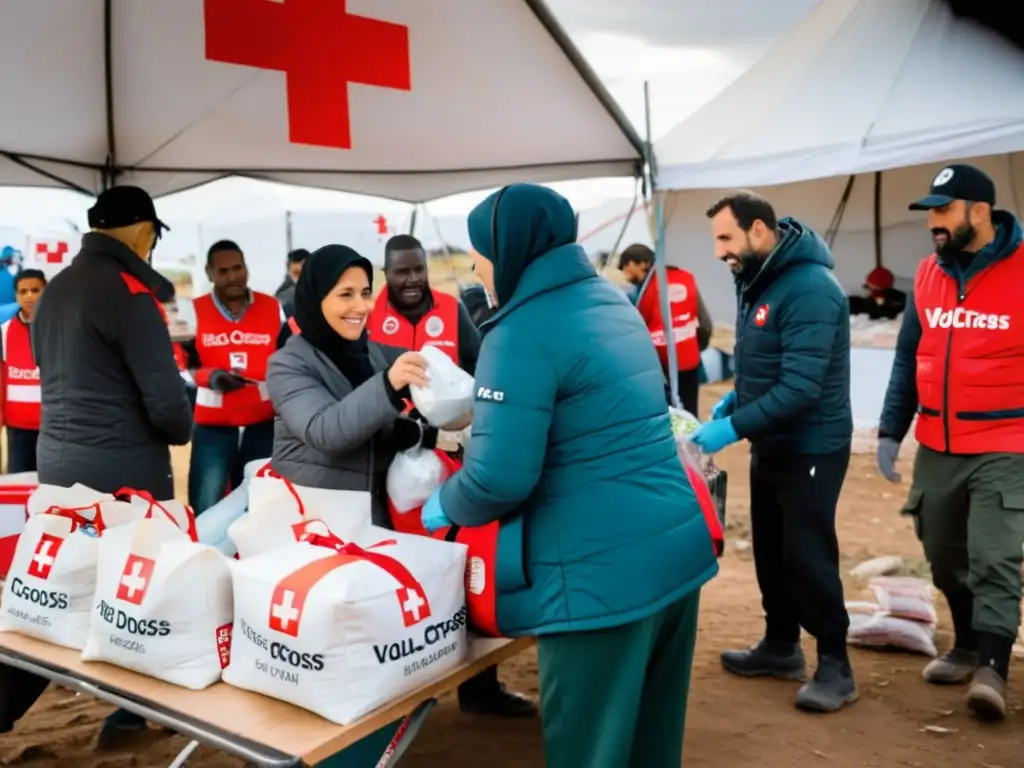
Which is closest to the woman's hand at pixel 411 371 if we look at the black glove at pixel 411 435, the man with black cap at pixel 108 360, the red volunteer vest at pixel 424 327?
the black glove at pixel 411 435

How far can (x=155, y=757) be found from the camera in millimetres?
2723

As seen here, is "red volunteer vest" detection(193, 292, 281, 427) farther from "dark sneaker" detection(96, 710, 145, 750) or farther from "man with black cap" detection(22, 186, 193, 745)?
"dark sneaker" detection(96, 710, 145, 750)

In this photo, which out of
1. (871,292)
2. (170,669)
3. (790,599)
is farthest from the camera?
(871,292)

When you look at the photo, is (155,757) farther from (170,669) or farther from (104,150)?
(104,150)

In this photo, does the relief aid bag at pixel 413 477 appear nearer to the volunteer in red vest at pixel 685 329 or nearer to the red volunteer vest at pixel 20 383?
the red volunteer vest at pixel 20 383

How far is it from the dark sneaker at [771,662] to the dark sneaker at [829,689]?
0.22 metres

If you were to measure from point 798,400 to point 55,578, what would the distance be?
78.8 inches

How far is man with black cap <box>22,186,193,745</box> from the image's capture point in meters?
2.53

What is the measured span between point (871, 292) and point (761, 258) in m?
5.41

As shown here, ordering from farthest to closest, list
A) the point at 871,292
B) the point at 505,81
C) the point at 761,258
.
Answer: the point at 871,292 → the point at 505,81 → the point at 761,258

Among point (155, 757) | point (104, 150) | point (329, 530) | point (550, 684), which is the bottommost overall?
point (155, 757)

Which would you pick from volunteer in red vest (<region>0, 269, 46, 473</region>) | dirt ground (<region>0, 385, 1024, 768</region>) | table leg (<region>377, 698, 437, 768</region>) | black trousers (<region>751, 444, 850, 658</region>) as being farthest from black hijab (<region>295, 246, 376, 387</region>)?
volunteer in red vest (<region>0, 269, 46, 473</region>)

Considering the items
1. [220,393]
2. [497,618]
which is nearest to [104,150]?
[220,393]

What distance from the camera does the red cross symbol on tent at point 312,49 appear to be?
124 inches
